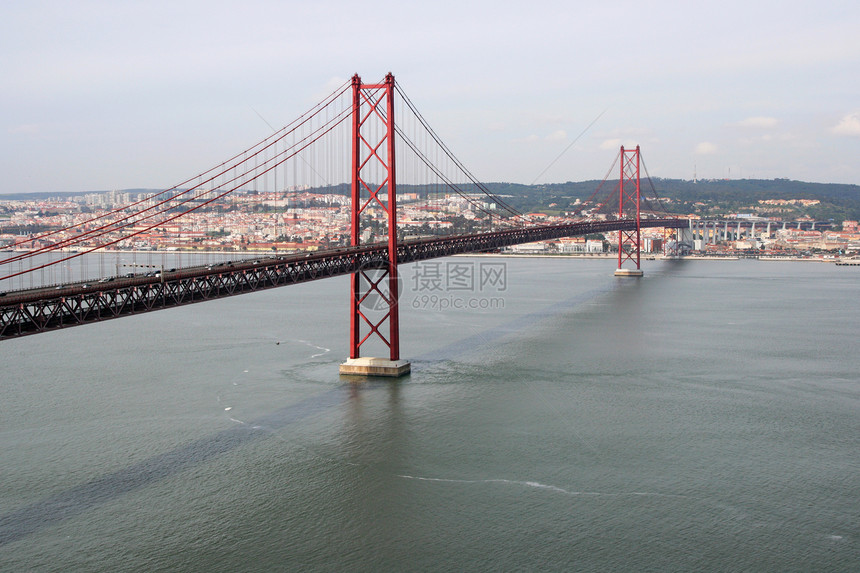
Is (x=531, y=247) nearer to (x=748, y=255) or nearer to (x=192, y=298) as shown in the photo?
(x=748, y=255)

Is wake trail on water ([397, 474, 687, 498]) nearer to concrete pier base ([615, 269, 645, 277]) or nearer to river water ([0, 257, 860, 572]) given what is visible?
river water ([0, 257, 860, 572])

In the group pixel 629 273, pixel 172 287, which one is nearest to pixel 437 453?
pixel 172 287

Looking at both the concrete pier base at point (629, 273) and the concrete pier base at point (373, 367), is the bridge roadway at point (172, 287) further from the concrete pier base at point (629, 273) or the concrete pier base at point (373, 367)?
the concrete pier base at point (629, 273)

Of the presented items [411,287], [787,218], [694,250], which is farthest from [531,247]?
[787,218]

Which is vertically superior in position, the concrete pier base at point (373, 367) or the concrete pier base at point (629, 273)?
the concrete pier base at point (629, 273)

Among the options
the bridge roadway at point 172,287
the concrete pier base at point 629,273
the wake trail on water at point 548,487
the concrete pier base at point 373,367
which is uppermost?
the bridge roadway at point 172,287

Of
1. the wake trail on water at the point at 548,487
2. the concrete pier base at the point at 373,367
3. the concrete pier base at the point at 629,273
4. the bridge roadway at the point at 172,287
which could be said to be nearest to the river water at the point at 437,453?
the wake trail on water at the point at 548,487
